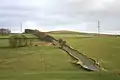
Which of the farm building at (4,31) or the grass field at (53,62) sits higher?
the farm building at (4,31)

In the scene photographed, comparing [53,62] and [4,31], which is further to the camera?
[4,31]

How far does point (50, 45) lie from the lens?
77562mm

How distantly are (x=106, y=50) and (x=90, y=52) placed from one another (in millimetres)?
3496

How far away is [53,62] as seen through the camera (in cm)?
5969

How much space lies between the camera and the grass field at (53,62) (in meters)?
44.6

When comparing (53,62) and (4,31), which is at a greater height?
(4,31)

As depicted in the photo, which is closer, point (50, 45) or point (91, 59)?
point (91, 59)

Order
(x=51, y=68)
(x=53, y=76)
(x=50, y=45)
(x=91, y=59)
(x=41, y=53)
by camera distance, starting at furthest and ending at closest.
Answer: (x=50, y=45) → (x=41, y=53) → (x=91, y=59) → (x=51, y=68) → (x=53, y=76)

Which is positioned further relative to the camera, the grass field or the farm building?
the farm building

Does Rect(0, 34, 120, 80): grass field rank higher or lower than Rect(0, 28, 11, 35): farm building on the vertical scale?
lower

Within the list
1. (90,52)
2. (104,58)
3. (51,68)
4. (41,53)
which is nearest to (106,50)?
→ (90,52)

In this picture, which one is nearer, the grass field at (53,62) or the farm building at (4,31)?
the grass field at (53,62)

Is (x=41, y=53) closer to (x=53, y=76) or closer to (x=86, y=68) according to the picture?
(x=86, y=68)

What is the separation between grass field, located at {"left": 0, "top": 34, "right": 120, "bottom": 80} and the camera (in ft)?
146
